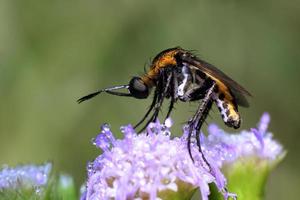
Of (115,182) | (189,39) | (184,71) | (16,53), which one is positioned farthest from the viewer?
(189,39)

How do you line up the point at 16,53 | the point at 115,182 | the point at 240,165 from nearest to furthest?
1. the point at 115,182
2. the point at 240,165
3. the point at 16,53

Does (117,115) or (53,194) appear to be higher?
(117,115)

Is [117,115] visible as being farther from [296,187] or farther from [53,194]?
[53,194]

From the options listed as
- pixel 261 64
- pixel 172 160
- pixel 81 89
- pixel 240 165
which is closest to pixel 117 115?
pixel 81 89

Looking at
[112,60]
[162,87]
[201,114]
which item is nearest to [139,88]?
[162,87]

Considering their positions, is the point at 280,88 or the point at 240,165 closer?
the point at 240,165

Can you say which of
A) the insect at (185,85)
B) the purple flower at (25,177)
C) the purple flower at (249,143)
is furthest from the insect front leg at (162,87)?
the purple flower at (25,177)
